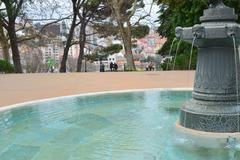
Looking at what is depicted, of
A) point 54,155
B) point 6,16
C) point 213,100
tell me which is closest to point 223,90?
point 213,100

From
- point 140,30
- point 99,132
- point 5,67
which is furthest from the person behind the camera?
point 140,30

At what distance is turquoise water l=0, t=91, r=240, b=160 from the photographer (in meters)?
4.89

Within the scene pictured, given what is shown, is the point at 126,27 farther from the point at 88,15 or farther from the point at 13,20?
the point at 13,20

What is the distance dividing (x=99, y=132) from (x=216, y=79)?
6.71 feet

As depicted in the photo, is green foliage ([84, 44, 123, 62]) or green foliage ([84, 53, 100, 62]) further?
green foliage ([84, 53, 100, 62])

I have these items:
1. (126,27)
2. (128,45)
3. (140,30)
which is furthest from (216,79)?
(140,30)

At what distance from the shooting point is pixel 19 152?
506cm

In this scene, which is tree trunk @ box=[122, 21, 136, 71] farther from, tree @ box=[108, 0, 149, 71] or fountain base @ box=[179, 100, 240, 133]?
fountain base @ box=[179, 100, 240, 133]

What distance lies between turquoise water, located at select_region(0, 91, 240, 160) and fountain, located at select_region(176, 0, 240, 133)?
1.61 ft

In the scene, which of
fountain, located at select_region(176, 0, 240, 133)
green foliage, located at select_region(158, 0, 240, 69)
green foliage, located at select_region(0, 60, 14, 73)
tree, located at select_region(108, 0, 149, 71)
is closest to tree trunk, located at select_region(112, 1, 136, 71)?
tree, located at select_region(108, 0, 149, 71)

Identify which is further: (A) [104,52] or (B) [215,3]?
(A) [104,52]

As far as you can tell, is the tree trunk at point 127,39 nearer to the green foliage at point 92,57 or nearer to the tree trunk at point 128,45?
the tree trunk at point 128,45

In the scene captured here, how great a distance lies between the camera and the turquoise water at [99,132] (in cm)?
489

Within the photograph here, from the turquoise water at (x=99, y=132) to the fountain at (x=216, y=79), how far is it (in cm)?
49
